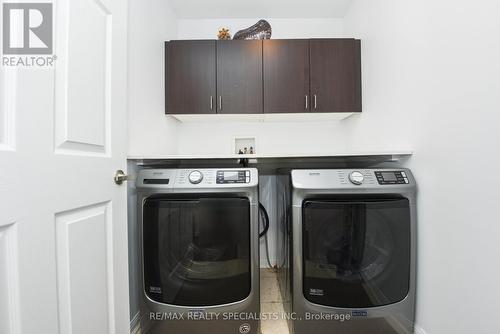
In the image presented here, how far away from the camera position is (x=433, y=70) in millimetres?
1045

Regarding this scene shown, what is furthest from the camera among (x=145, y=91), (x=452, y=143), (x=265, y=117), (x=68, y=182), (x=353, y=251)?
(x=265, y=117)

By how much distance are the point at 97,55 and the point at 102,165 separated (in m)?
0.43

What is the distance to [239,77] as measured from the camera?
181cm

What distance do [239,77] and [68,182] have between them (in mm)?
1433

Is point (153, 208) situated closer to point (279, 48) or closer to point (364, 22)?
point (279, 48)

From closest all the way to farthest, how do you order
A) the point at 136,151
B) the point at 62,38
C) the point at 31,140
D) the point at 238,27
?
1. the point at 31,140
2. the point at 62,38
3. the point at 136,151
4. the point at 238,27

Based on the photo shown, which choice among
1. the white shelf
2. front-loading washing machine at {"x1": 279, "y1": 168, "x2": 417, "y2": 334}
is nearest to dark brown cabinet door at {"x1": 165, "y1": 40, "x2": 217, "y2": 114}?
the white shelf

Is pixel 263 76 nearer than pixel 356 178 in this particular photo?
No

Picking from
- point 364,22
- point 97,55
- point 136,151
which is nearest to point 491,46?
point 364,22

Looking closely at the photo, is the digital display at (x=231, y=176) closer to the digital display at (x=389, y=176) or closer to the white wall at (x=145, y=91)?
the white wall at (x=145, y=91)

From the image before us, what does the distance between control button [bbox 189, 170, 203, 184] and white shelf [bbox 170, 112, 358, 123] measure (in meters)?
0.84

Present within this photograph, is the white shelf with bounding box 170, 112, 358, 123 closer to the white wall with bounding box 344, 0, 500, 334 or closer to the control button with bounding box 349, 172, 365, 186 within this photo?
the white wall with bounding box 344, 0, 500, 334

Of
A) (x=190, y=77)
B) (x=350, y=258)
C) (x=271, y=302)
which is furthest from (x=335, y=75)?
(x=271, y=302)

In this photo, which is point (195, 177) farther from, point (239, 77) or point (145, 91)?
point (239, 77)
